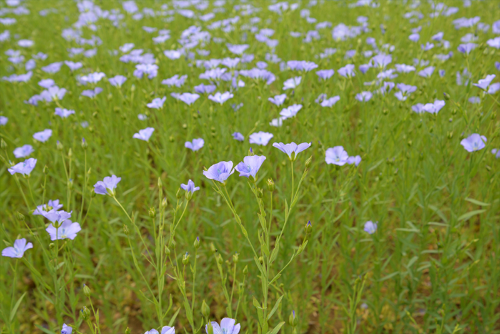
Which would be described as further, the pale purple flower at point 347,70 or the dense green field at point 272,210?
the pale purple flower at point 347,70

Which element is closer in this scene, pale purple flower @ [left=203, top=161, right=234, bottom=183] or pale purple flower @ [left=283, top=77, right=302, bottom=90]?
pale purple flower @ [left=203, top=161, right=234, bottom=183]

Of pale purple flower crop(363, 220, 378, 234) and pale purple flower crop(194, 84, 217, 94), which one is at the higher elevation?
pale purple flower crop(194, 84, 217, 94)

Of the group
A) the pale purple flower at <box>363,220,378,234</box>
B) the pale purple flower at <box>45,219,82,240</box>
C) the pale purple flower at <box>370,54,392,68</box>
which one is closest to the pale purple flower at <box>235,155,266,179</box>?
the pale purple flower at <box>45,219,82,240</box>

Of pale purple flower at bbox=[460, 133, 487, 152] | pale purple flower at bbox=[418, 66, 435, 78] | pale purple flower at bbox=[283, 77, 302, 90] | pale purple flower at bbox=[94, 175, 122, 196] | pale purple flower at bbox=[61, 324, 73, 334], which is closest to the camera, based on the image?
pale purple flower at bbox=[61, 324, 73, 334]

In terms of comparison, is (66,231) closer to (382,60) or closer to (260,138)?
(260,138)

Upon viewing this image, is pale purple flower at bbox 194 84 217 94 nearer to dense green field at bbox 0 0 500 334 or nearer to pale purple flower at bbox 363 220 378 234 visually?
dense green field at bbox 0 0 500 334

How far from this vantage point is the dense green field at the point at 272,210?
4.96ft

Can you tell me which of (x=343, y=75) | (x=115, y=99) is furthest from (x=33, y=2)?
(x=343, y=75)

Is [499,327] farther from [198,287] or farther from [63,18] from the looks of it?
[63,18]

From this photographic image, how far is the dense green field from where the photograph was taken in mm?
1511

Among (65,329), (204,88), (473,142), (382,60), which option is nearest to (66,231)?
(65,329)

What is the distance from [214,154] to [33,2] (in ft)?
20.7

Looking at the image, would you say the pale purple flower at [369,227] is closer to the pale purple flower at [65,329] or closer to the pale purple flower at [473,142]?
the pale purple flower at [473,142]

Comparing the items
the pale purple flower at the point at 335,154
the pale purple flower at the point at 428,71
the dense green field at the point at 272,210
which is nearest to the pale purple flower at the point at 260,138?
the dense green field at the point at 272,210
